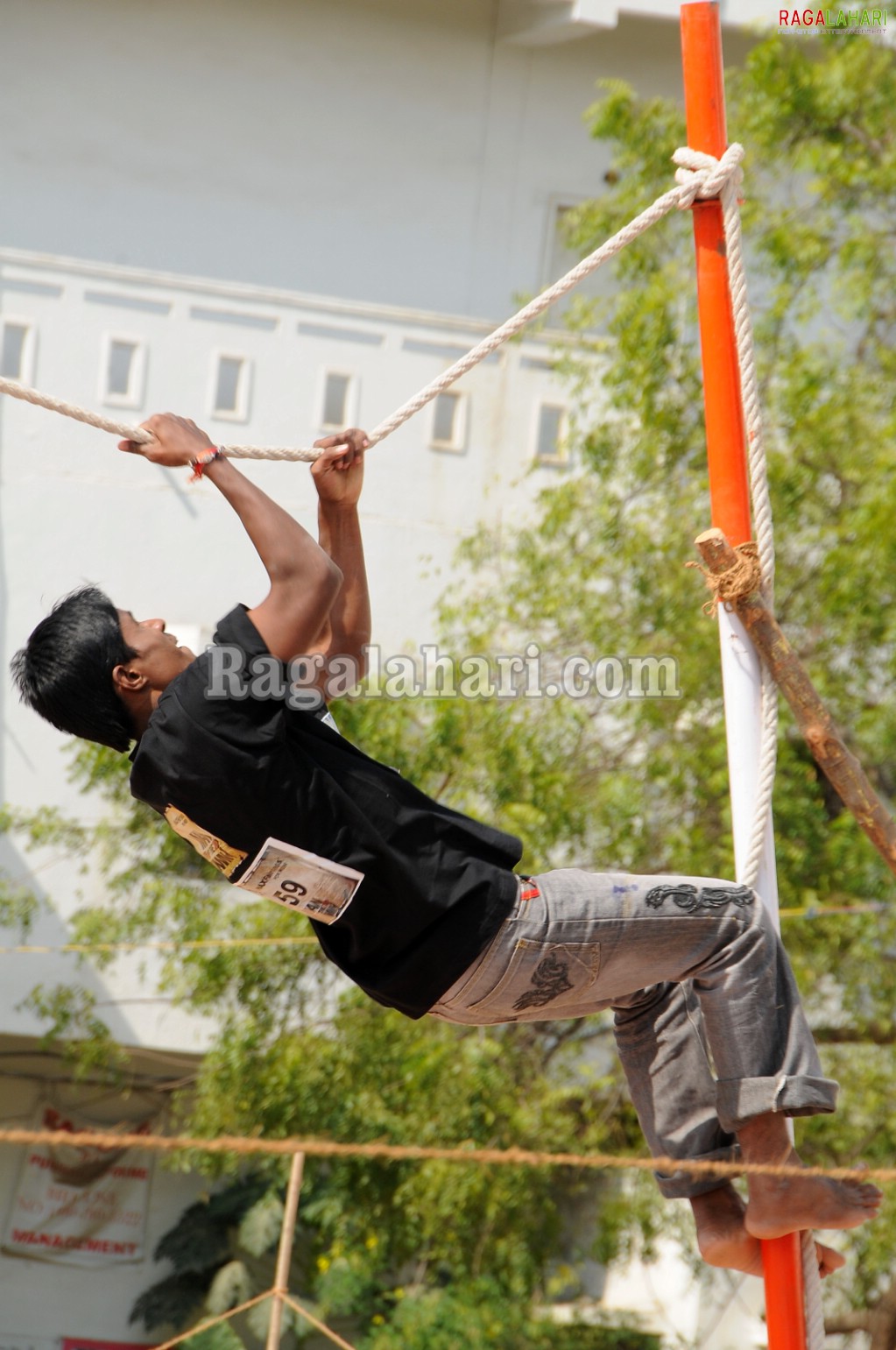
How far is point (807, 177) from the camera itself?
35.6 feet

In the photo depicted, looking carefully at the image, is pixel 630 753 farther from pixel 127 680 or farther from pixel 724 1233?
pixel 127 680

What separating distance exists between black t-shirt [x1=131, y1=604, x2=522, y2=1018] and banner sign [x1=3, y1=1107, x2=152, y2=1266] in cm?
906

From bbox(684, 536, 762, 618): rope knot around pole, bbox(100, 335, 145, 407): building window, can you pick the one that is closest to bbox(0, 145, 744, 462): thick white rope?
bbox(684, 536, 762, 618): rope knot around pole

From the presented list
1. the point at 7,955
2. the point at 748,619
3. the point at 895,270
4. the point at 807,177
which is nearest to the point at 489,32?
the point at 807,177

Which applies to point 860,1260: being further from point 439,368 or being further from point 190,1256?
point 439,368

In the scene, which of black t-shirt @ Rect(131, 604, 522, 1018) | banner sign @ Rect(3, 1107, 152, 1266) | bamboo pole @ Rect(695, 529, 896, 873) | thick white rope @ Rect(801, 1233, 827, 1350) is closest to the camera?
black t-shirt @ Rect(131, 604, 522, 1018)

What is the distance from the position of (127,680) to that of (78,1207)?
31.6ft

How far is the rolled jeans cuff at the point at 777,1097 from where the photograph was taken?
8.14 feet

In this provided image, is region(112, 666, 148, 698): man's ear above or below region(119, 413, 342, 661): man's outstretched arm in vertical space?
below

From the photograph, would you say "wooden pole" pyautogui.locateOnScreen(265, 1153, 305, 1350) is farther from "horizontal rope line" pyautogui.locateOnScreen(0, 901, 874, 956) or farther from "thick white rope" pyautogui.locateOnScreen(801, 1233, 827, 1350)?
"horizontal rope line" pyautogui.locateOnScreen(0, 901, 874, 956)

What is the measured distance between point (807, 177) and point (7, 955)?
7.91 metres

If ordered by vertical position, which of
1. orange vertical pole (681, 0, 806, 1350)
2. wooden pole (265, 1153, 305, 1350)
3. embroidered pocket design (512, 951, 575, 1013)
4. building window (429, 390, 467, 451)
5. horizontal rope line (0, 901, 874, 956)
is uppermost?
building window (429, 390, 467, 451)

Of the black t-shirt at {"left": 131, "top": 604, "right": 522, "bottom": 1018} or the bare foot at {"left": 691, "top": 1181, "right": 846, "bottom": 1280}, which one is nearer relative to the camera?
the black t-shirt at {"left": 131, "top": 604, "right": 522, "bottom": 1018}

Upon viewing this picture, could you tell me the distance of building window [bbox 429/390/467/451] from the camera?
10703mm
